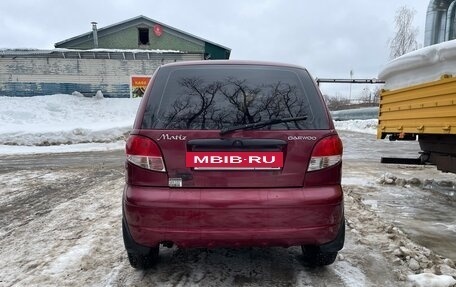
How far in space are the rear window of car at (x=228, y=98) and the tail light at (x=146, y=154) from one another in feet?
0.37

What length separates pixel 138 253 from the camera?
290cm

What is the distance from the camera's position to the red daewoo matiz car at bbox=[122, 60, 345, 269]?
261 cm

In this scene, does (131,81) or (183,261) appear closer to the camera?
(183,261)

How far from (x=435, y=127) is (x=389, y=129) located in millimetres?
1726

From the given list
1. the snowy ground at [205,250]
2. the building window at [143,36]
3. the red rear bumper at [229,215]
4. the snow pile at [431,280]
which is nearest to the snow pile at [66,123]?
the snowy ground at [205,250]

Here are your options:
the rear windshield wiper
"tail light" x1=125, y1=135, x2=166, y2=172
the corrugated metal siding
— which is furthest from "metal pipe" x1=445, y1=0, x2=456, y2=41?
the corrugated metal siding

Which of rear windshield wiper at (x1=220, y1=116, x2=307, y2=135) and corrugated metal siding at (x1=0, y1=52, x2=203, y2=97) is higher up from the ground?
corrugated metal siding at (x1=0, y1=52, x2=203, y2=97)

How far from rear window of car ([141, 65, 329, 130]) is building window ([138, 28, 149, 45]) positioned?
28.6 metres

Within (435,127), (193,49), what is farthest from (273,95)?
(193,49)

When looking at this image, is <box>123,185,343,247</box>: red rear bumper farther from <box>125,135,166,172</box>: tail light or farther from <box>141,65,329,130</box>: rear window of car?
<box>141,65,329,130</box>: rear window of car

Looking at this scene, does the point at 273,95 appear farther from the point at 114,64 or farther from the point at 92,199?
the point at 114,64

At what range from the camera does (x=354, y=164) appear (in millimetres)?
10023

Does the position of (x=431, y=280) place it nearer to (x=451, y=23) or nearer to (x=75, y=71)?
(x=451, y=23)

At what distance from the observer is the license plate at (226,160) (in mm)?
2639
